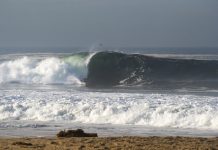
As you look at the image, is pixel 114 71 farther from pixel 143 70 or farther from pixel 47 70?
→ pixel 47 70

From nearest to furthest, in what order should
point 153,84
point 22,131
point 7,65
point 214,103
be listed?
point 22,131 < point 214,103 < point 153,84 < point 7,65

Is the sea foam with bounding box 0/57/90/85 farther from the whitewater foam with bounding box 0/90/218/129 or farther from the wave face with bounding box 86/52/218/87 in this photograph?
the whitewater foam with bounding box 0/90/218/129

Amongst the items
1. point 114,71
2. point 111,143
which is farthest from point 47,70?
point 111,143

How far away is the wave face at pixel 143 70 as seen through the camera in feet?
105

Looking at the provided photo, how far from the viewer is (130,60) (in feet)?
114

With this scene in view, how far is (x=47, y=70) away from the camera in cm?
3712

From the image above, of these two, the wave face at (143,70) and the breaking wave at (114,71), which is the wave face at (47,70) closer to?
the breaking wave at (114,71)

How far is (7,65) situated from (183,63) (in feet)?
39.3

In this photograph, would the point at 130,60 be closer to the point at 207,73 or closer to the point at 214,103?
the point at 207,73

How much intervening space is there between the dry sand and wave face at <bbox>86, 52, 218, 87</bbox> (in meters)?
19.4

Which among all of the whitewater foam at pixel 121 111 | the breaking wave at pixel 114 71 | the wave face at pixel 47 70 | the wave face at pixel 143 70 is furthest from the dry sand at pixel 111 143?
the wave face at pixel 47 70

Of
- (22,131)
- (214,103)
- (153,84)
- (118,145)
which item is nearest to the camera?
(118,145)

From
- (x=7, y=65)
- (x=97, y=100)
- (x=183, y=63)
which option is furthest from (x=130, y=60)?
(x=97, y=100)

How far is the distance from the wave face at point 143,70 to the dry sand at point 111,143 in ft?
63.5
